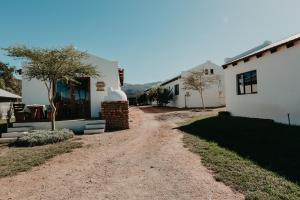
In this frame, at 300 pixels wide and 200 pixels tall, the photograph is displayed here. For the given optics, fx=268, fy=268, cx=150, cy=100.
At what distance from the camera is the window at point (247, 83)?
1470 centimetres

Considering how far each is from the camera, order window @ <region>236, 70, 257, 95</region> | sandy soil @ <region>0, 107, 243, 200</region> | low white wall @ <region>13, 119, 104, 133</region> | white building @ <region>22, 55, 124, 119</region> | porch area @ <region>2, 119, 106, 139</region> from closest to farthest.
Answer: sandy soil @ <region>0, 107, 243, 200</region>
porch area @ <region>2, 119, 106, 139</region>
low white wall @ <region>13, 119, 104, 133</region>
window @ <region>236, 70, 257, 95</region>
white building @ <region>22, 55, 124, 119</region>

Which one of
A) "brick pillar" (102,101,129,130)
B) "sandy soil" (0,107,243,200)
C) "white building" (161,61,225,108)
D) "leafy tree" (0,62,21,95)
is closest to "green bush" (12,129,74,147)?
"sandy soil" (0,107,243,200)

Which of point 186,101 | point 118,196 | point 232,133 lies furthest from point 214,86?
point 118,196

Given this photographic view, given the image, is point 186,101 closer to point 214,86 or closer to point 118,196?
point 214,86

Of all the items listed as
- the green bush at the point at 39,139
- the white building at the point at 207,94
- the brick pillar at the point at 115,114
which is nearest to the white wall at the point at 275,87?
the brick pillar at the point at 115,114

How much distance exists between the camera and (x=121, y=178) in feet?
19.5

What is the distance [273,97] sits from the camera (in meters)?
12.7

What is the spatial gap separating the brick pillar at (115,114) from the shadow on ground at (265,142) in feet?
14.4

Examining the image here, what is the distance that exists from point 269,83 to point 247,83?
2517 millimetres

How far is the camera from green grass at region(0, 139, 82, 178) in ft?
23.0

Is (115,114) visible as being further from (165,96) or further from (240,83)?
(165,96)

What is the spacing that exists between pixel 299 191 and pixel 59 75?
1056cm

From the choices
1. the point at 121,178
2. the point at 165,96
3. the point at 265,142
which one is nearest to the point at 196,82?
the point at 165,96

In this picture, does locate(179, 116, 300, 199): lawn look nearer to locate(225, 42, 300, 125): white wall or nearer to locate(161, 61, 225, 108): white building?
locate(225, 42, 300, 125): white wall
